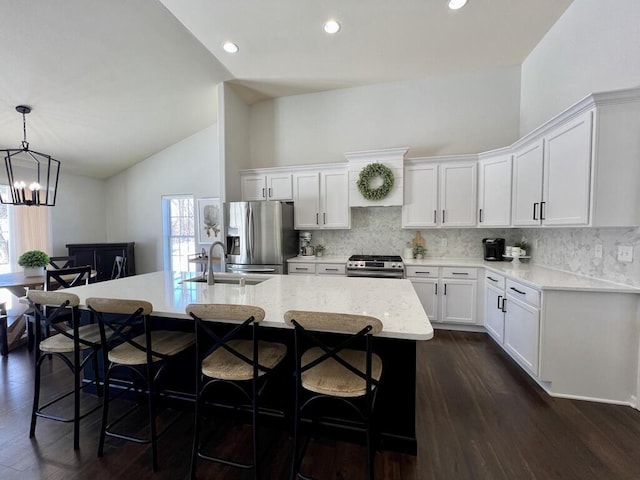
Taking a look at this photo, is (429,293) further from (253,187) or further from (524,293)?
(253,187)

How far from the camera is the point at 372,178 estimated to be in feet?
13.1

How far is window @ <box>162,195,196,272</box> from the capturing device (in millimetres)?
5719

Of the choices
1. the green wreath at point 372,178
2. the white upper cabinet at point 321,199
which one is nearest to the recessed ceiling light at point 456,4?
the green wreath at point 372,178

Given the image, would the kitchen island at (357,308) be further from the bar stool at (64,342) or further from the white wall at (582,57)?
the white wall at (582,57)

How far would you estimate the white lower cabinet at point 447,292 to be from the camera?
3.59 metres

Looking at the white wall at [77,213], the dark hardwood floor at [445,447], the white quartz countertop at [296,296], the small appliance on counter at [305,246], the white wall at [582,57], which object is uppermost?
the white wall at [582,57]

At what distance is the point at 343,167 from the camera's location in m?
4.20

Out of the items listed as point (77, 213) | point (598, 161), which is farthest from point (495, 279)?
point (77, 213)

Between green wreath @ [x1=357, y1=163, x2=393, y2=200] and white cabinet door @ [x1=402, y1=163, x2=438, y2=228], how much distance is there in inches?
11.1

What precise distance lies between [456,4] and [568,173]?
6.37 feet

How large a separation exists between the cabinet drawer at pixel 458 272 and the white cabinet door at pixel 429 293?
154mm

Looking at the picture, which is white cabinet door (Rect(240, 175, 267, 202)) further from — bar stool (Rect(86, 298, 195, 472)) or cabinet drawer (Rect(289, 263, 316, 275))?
bar stool (Rect(86, 298, 195, 472))

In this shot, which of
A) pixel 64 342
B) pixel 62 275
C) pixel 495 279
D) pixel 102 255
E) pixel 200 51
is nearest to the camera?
pixel 64 342

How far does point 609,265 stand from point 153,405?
11.7 feet
